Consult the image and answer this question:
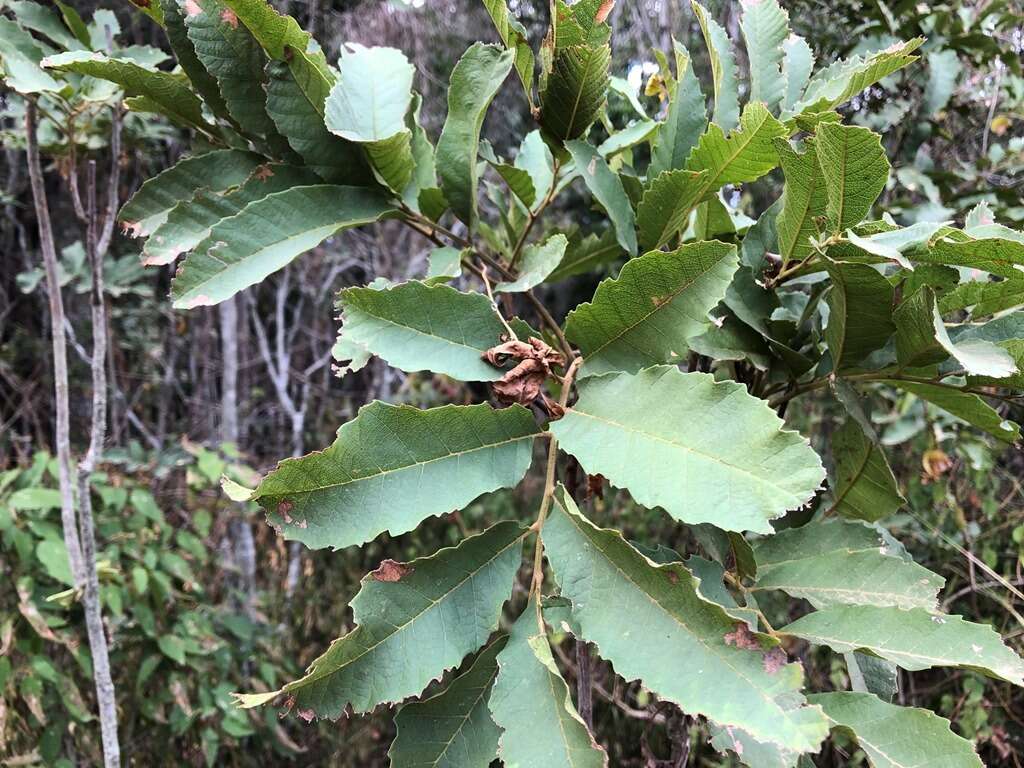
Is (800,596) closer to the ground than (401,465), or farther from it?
closer to the ground

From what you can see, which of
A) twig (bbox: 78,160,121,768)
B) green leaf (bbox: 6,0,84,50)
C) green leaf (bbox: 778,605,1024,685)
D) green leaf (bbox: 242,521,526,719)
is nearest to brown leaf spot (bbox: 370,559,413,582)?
green leaf (bbox: 242,521,526,719)

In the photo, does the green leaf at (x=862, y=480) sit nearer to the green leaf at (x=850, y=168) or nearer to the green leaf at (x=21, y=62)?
the green leaf at (x=850, y=168)

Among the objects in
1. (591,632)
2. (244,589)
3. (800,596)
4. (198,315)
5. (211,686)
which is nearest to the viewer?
(591,632)

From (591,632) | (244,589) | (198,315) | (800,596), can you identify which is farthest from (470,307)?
(198,315)

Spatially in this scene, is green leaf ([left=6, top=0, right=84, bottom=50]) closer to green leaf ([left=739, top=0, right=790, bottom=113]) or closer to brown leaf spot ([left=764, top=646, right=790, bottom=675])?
green leaf ([left=739, top=0, right=790, bottom=113])

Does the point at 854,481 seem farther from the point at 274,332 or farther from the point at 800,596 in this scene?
the point at 274,332

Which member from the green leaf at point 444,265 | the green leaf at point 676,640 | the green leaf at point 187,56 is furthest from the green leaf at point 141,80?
the green leaf at point 676,640

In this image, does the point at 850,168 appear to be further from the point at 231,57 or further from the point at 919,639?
the point at 231,57
